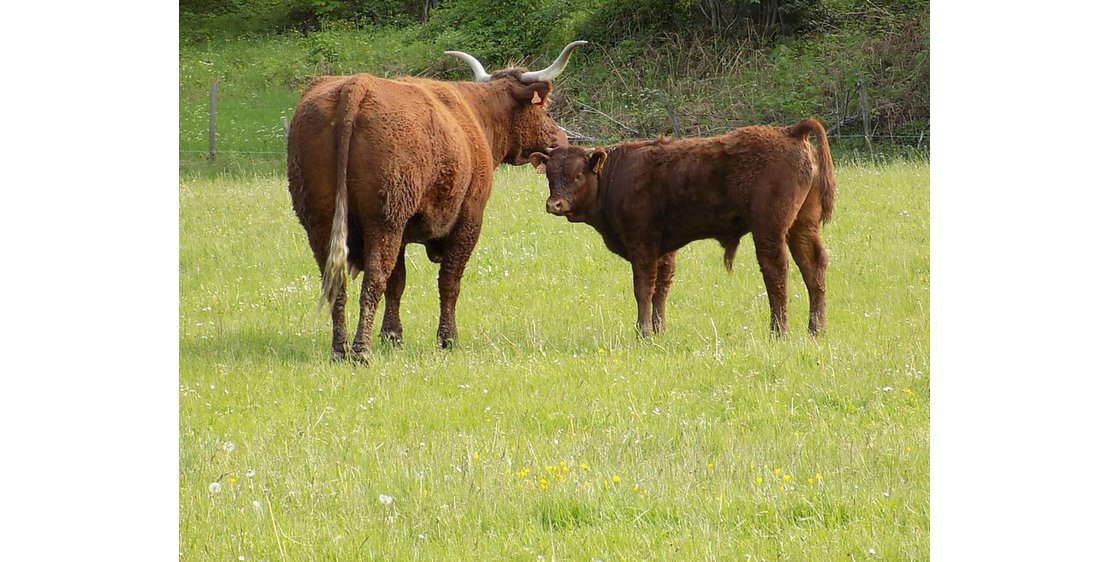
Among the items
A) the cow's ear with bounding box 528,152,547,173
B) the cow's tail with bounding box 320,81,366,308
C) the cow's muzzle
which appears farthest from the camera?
the cow's ear with bounding box 528,152,547,173

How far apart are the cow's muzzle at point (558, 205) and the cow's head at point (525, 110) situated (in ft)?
4.23

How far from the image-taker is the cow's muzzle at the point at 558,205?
8.70 metres

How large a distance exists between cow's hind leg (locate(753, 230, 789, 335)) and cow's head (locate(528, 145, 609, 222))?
4.98ft

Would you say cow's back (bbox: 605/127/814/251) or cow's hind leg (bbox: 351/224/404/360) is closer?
cow's hind leg (bbox: 351/224/404/360)

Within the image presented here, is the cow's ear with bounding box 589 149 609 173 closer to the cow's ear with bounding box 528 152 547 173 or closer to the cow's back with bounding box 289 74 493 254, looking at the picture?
the cow's ear with bounding box 528 152 547 173

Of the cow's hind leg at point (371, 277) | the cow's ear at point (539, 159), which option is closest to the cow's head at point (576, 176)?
the cow's ear at point (539, 159)

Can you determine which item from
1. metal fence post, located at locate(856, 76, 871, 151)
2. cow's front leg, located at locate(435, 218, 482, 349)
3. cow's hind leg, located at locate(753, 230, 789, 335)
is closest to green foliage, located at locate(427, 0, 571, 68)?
metal fence post, located at locate(856, 76, 871, 151)

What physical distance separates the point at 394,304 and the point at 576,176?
1757 millimetres

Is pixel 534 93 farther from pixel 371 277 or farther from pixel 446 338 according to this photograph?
pixel 371 277

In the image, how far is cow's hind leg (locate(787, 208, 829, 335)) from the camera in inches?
323
